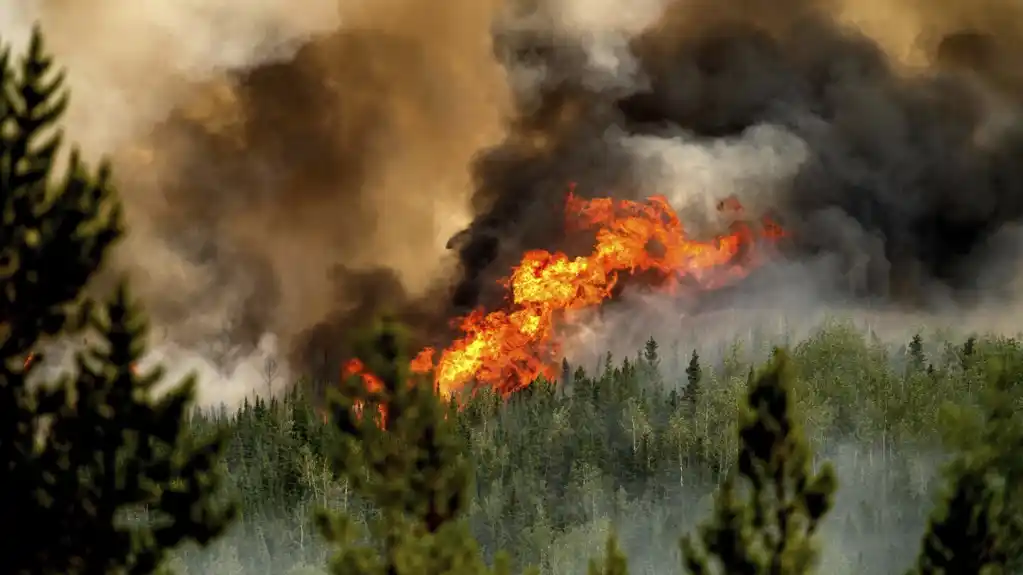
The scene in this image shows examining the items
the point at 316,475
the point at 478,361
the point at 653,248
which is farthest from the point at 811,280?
the point at 316,475

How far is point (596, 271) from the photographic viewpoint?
40000 millimetres

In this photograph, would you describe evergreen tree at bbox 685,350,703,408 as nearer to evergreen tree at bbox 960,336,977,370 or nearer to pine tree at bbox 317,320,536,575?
evergreen tree at bbox 960,336,977,370

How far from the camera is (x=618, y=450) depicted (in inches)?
1969

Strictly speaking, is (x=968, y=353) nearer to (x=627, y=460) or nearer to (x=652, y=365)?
(x=652, y=365)

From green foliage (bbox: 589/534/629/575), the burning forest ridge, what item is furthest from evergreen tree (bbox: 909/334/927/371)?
green foliage (bbox: 589/534/629/575)

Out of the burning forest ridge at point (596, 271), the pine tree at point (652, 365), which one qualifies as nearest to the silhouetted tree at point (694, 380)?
the pine tree at point (652, 365)

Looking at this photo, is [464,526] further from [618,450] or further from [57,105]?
[618,450]

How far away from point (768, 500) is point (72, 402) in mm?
10774

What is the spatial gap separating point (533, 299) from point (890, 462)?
→ 65.9ft

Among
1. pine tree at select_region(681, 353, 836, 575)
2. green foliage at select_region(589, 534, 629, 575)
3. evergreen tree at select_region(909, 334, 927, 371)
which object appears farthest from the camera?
evergreen tree at select_region(909, 334, 927, 371)

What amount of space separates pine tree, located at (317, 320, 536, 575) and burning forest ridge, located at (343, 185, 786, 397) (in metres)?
23.6

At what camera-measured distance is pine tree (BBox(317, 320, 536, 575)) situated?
1127 centimetres

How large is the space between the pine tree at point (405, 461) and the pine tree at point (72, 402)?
12.4 ft

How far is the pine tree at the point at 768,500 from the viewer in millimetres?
14055
